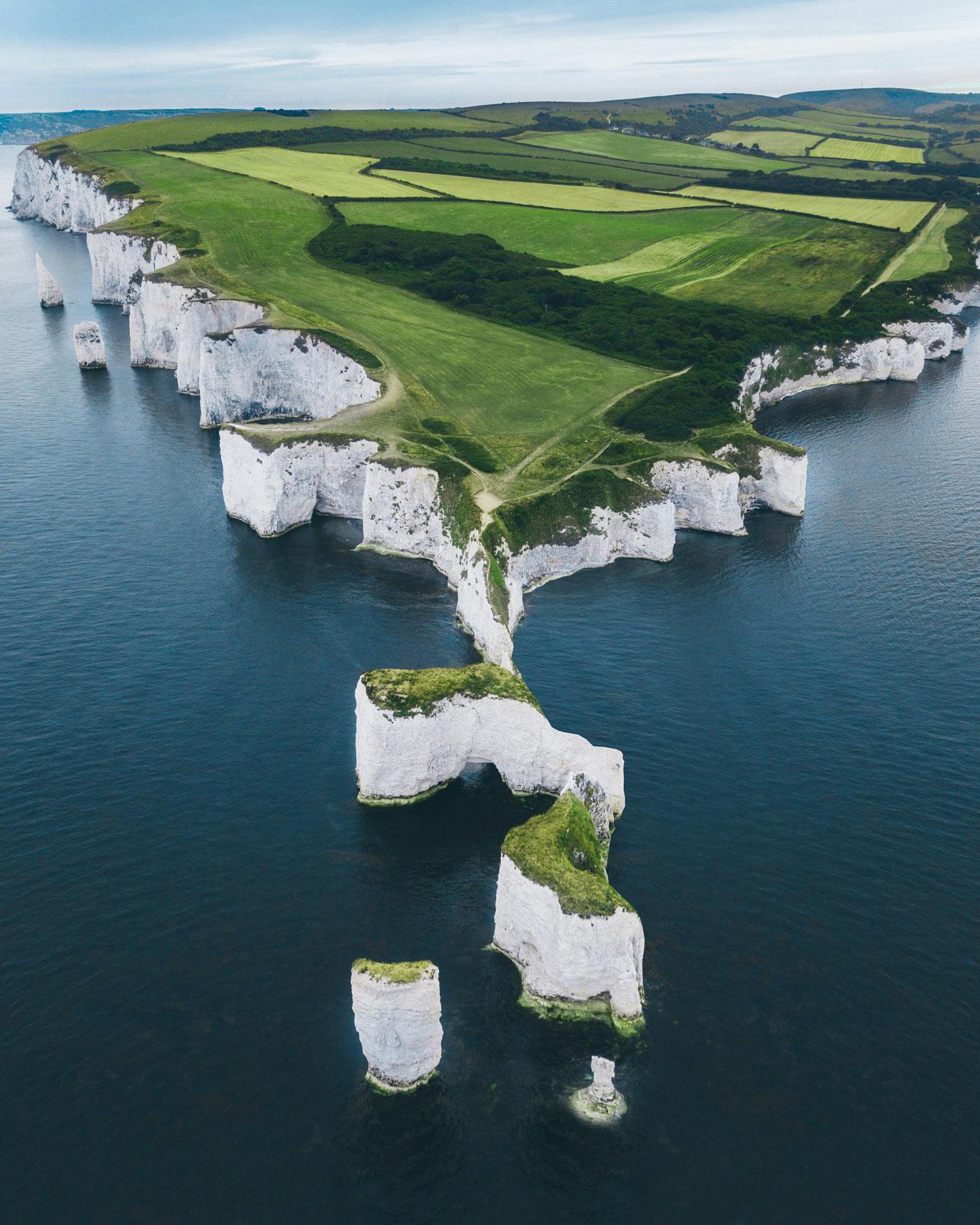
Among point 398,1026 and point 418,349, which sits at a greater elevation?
point 418,349

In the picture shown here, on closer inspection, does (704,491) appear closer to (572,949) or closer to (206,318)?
(572,949)

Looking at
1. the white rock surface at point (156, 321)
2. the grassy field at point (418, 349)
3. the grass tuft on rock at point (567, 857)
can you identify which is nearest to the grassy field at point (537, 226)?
the grassy field at point (418, 349)

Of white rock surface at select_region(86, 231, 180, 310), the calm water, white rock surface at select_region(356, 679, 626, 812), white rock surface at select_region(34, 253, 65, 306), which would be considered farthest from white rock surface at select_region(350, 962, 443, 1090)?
white rock surface at select_region(34, 253, 65, 306)

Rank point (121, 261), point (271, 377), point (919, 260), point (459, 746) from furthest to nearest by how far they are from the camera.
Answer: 1. point (919, 260)
2. point (121, 261)
3. point (271, 377)
4. point (459, 746)

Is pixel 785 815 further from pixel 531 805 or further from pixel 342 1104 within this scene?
pixel 342 1104

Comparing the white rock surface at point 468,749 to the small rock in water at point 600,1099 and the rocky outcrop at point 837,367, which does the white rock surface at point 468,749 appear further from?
the rocky outcrop at point 837,367

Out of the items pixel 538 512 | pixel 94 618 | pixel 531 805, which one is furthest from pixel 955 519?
pixel 94 618

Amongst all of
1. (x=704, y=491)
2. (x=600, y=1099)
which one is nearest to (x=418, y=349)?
(x=704, y=491)
